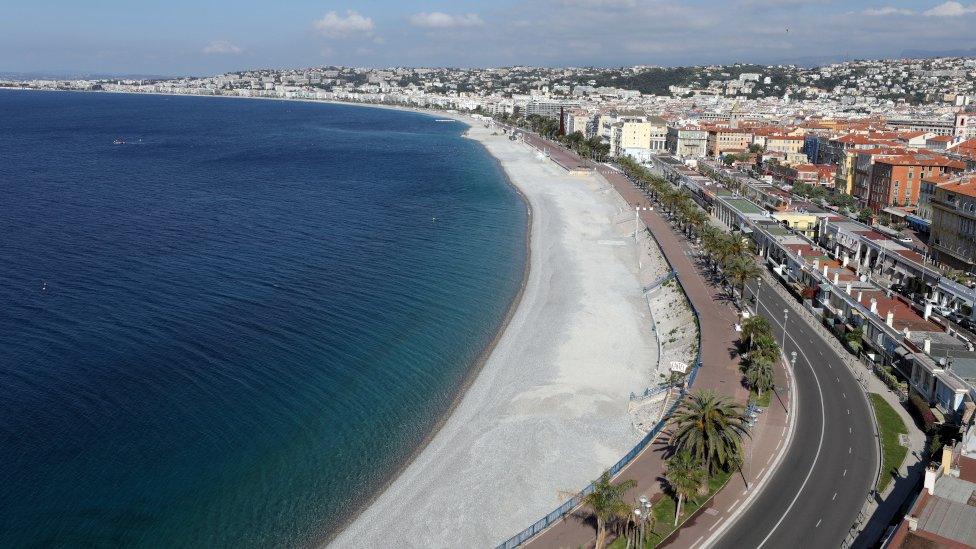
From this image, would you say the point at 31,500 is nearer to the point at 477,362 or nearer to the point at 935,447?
the point at 477,362

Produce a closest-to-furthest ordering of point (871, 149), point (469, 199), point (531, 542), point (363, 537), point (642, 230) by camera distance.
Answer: point (531, 542) < point (363, 537) < point (642, 230) < point (871, 149) < point (469, 199)

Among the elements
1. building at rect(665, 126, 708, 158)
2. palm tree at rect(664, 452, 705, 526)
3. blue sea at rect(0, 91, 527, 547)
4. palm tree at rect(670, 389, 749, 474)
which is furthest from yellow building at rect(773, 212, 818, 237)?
building at rect(665, 126, 708, 158)

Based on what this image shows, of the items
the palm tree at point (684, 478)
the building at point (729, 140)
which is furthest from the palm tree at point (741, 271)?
the building at point (729, 140)

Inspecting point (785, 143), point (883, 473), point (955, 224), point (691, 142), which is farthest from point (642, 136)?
point (883, 473)

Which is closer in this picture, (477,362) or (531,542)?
(531,542)

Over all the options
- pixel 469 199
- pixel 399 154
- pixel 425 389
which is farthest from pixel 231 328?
pixel 399 154

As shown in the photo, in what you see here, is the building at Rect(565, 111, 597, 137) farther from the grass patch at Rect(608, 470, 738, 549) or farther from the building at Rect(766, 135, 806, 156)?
the grass patch at Rect(608, 470, 738, 549)
